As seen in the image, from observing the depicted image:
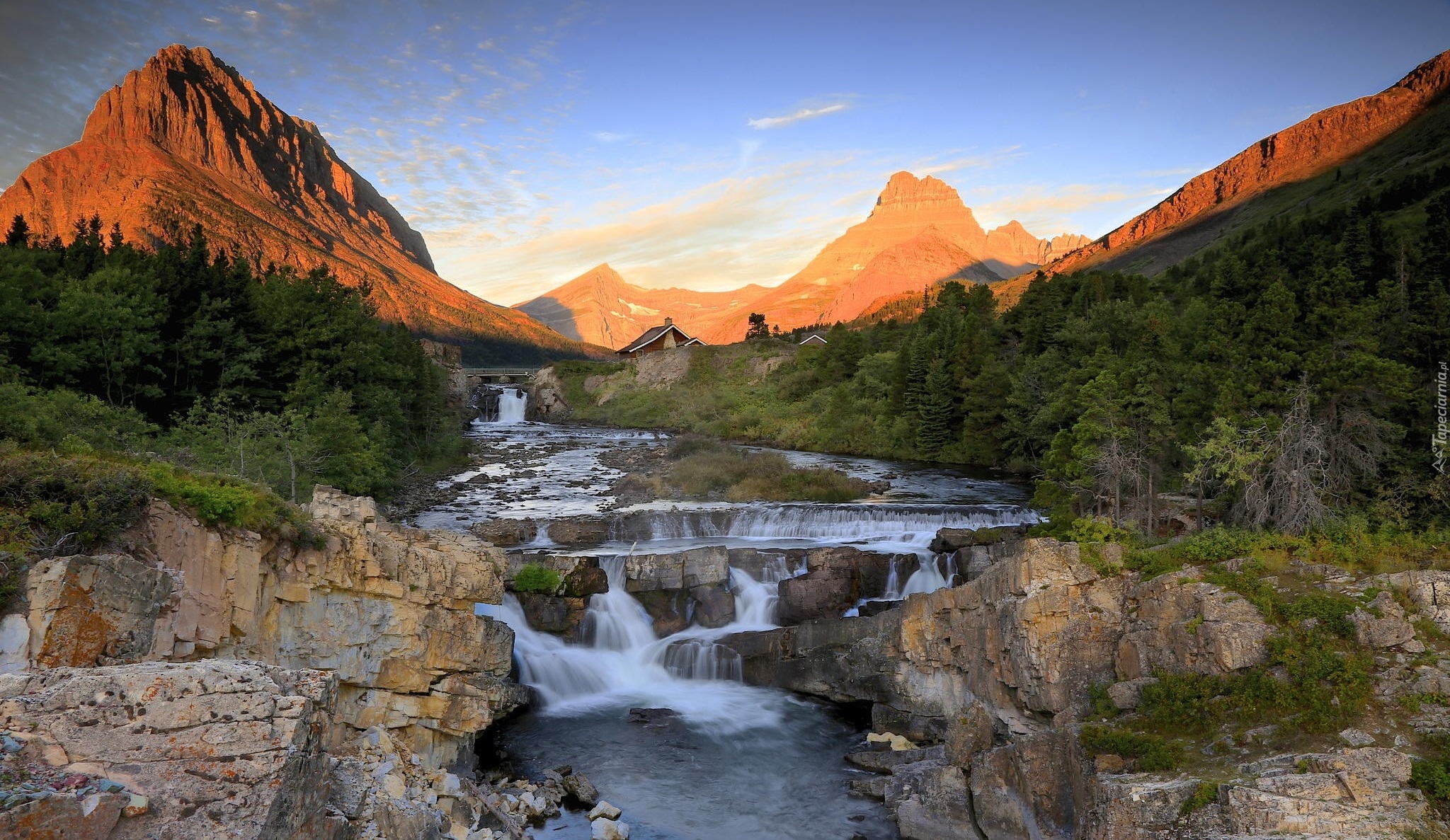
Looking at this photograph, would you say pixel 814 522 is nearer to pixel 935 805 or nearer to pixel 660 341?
pixel 935 805

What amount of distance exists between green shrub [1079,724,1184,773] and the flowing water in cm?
360

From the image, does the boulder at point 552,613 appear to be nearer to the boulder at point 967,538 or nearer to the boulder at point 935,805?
the boulder at point 935,805

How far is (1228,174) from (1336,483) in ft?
548

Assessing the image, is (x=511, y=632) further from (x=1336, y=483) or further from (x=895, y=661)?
(x=1336, y=483)

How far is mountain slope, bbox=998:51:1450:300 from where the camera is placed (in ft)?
374

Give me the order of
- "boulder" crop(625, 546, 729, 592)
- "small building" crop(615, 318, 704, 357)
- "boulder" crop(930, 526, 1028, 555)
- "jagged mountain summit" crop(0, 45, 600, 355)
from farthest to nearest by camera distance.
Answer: "jagged mountain summit" crop(0, 45, 600, 355) < "small building" crop(615, 318, 704, 357) < "boulder" crop(930, 526, 1028, 555) < "boulder" crop(625, 546, 729, 592)

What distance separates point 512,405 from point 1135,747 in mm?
89349

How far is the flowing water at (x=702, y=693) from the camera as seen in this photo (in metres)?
13.8

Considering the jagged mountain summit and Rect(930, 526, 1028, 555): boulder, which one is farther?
the jagged mountain summit

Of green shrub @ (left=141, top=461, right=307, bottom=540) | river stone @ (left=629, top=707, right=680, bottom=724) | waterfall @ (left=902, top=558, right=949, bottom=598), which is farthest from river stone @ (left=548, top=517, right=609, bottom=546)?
green shrub @ (left=141, top=461, right=307, bottom=540)

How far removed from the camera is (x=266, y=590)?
12.6m

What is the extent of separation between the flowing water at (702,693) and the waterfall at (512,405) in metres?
59.2

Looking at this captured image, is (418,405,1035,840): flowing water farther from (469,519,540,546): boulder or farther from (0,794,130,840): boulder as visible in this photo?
(0,794,130,840): boulder

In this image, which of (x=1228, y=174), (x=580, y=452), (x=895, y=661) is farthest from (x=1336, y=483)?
(x=1228, y=174)
